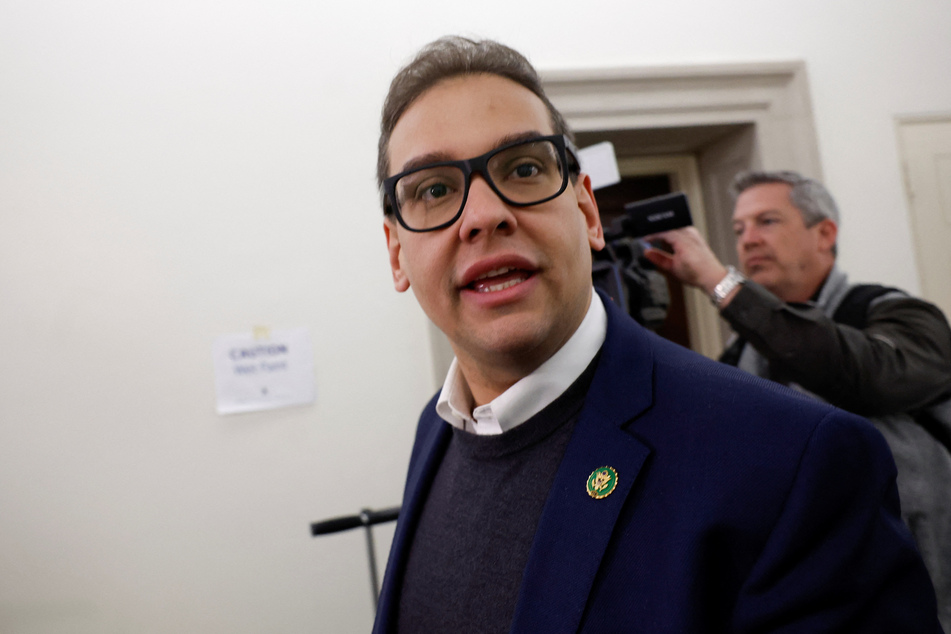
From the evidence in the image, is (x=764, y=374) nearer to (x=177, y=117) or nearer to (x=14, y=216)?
(x=177, y=117)

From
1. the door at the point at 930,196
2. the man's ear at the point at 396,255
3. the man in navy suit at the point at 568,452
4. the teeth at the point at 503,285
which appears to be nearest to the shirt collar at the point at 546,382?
the man in navy suit at the point at 568,452

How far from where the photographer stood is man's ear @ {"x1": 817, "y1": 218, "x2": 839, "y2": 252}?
162 cm

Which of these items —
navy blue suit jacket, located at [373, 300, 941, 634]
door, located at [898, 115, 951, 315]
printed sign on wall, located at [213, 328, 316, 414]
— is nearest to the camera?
navy blue suit jacket, located at [373, 300, 941, 634]

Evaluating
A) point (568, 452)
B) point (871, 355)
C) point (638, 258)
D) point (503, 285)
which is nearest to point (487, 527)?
point (568, 452)

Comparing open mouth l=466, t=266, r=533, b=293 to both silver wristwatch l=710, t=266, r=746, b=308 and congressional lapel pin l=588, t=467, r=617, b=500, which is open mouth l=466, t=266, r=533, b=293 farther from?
silver wristwatch l=710, t=266, r=746, b=308

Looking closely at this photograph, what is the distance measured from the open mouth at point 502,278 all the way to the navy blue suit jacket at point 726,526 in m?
0.20

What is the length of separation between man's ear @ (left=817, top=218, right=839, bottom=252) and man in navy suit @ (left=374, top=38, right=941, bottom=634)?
99cm

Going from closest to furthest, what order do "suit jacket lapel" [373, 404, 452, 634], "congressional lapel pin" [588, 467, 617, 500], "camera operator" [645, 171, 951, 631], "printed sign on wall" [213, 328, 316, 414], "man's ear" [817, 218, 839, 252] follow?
"congressional lapel pin" [588, 467, 617, 500] < "suit jacket lapel" [373, 404, 452, 634] < "camera operator" [645, 171, 951, 631] < "man's ear" [817, 218, 839, 252] < "printed sign on wall" [213, 328, 316, 414]

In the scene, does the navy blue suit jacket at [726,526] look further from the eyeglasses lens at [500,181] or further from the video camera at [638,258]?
the video camera at [638,258]

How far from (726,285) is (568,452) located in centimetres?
81

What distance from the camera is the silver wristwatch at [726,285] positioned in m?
1.33

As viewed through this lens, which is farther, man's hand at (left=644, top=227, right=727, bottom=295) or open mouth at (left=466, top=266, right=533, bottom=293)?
man's hand at (left=644, top=227, right=727, bottom=295)

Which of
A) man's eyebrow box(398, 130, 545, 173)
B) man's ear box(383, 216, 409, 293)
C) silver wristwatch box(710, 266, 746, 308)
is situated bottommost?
silver wristwatch box(710, 266, 746, 308)

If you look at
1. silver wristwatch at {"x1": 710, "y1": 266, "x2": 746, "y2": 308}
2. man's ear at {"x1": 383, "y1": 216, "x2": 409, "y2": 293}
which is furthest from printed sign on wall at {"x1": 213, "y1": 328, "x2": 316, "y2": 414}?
silver wristwatch at {"x1": 710, "y1": 266, "x2": 746, "y2": 308}
